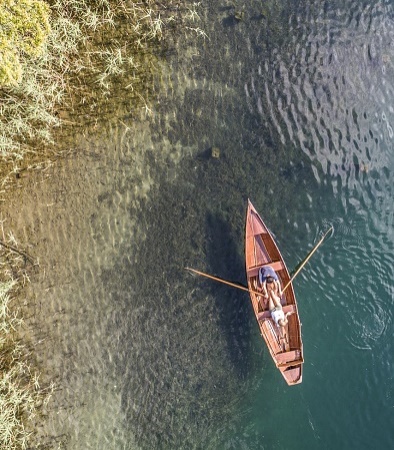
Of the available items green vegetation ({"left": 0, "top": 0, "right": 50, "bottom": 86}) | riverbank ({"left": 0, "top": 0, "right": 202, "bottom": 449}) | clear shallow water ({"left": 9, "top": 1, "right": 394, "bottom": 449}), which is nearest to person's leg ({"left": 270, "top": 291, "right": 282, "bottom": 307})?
clear shallow water ({"left": 9, "top": 1, "right": 394, "bottom": 449})

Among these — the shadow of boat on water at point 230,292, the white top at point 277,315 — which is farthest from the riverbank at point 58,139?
the white top at point 277,315

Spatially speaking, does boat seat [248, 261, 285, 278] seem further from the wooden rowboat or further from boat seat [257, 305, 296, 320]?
boat seat [257, 305, 296, 320]

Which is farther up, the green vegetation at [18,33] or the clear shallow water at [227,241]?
the green vegetation at [18,33]

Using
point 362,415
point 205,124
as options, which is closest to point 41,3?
point 205,124

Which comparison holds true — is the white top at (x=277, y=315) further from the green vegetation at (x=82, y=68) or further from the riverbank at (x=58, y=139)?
the green vegetation at (x=82, y=68)

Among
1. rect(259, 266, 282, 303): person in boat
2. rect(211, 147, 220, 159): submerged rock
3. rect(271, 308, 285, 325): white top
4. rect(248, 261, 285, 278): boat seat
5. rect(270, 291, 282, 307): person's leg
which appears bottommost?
rect(271, 308, 285, 325): white top

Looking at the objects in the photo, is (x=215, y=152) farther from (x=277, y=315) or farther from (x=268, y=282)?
(x=277, y=315)

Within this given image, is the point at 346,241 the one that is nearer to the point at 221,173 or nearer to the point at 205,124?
the point at 221,173
